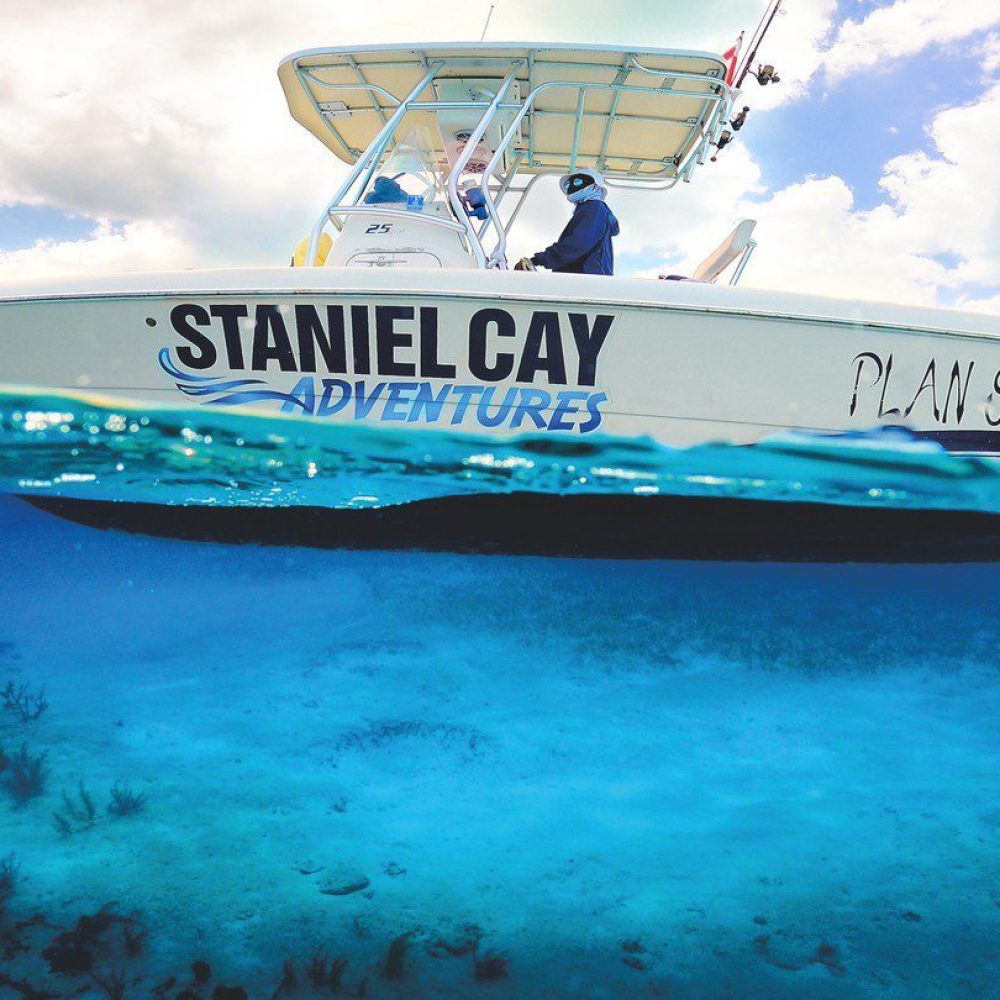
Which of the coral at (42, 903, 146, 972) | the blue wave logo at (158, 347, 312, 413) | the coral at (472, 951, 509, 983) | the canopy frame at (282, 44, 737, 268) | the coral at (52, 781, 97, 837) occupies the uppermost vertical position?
the canopy frame at (282, 44, 737, 268)

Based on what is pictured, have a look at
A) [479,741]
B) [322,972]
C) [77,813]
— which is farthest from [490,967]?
[77,813]

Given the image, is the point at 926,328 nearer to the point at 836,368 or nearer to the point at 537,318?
the point at 836,368

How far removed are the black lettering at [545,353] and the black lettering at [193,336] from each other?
1159 mm

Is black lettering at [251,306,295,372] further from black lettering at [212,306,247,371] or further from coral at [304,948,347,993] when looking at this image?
coral at [304,948,347,993]

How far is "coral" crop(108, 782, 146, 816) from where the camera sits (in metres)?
3.10

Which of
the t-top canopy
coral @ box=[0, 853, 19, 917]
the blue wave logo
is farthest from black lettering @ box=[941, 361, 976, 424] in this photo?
coral @ box=[0, 853, 19, 917]

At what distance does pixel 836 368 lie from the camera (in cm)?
262

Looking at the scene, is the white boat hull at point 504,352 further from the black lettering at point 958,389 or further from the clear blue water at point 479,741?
the clear blue water at point 479,741

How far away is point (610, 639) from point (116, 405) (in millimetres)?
2432

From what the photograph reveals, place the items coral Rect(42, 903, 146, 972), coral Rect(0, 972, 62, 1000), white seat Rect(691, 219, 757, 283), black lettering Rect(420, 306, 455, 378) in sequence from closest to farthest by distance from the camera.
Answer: coral Rect(0, 972, 62, 1000)
coral Rect(42, 903, 146, 972)
black lettering Rect(420, 306, 455, 378)
white seat Rect(691, 219, 757, 283)

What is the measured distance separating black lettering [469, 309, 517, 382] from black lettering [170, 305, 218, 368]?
967 millimetres

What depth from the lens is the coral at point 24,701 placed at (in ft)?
11.8

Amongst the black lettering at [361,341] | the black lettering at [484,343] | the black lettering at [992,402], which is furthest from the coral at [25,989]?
the black lettering at [992,402]

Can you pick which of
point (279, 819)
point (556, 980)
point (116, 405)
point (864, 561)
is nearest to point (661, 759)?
point (556, 980)
